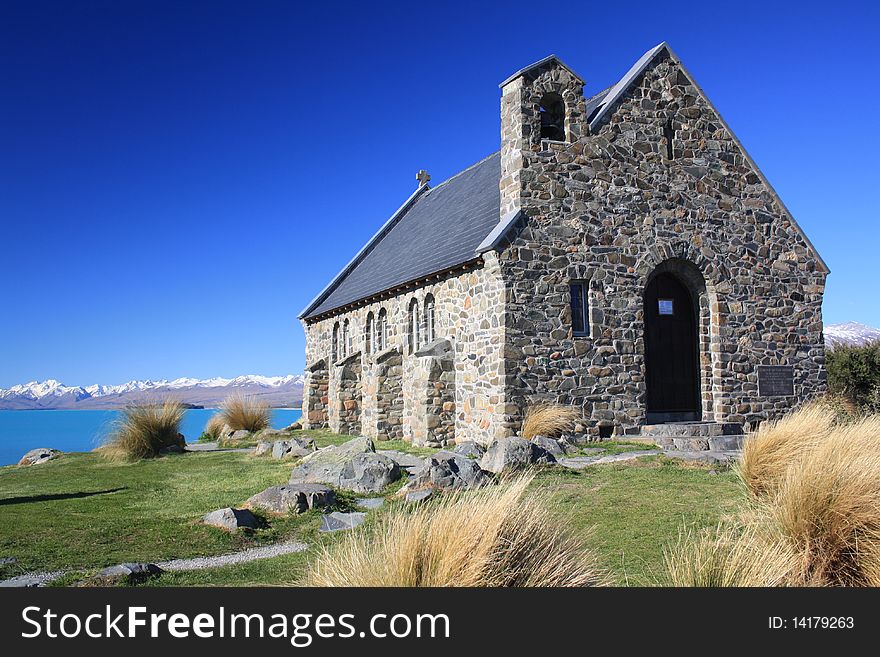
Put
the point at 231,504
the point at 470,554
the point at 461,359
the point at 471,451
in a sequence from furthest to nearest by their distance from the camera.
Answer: the point at 461,359, the point at 471,451, the point at 231,504, the point at 470,554

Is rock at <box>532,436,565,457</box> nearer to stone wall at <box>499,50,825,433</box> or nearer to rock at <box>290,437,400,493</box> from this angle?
stone wall at <box>499,50,825,433</box>

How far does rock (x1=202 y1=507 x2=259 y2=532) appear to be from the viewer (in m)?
8.36

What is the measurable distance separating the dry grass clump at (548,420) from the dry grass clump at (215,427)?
13699 millimetres

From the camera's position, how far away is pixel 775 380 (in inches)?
692

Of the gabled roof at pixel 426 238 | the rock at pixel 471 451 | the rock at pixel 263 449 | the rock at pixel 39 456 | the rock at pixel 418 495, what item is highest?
the gabled roof at pixel 426 238

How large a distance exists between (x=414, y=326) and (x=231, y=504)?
9.98 meters

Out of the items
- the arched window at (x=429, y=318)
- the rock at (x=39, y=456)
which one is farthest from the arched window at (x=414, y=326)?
the rock at (x=39, y=456)

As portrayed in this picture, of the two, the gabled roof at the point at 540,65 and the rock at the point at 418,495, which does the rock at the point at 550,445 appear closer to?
the rock at the point at 418,495

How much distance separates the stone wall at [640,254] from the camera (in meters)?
15.3

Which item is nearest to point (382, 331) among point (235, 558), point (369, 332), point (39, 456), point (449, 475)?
point (369, 332)

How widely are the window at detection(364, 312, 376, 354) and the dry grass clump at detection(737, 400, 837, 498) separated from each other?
14.7m

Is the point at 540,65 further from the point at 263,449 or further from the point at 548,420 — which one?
the point at 263,449

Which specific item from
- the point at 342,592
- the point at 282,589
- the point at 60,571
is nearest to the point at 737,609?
the point at 342,592

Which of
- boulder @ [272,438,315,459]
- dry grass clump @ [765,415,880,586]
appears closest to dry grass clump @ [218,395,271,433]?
boulder @ [272,438,315,459]
